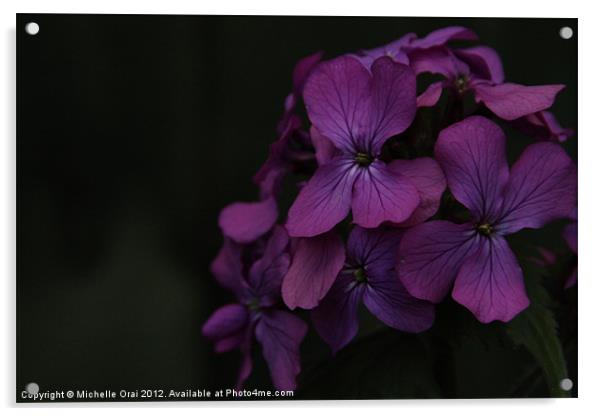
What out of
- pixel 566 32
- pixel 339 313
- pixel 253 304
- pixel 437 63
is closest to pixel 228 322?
pixel 253 304

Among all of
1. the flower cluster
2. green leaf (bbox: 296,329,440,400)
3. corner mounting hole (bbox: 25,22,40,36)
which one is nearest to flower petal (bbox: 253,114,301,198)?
the flower cluster

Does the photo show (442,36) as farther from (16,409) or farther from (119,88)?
(16,409)

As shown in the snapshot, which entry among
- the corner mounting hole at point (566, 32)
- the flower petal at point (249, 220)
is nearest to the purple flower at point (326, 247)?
the flower petal at point (249, 220)

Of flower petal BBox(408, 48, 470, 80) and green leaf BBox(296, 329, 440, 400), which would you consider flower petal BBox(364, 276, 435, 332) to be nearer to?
green leaf BBox(296, 329, 440, 400)

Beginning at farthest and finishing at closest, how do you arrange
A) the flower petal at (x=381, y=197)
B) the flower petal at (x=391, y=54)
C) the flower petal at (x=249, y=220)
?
the flower petal at (x=249, y=220)
the flower petal at (x=391, y=54)
the flower petal at (x=381, y=197)

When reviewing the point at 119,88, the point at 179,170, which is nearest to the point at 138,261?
the point at 179,170

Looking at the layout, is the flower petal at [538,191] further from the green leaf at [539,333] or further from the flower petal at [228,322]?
the flower petal at [228,322]
